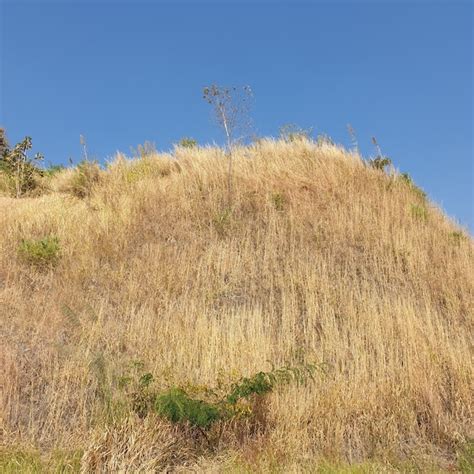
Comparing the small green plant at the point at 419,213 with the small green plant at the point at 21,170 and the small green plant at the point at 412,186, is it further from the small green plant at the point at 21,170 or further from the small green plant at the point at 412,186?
the small green plant at the point at 21,170

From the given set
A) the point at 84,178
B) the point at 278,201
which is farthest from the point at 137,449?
the point at 84,178

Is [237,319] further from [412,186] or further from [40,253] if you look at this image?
[412,186]

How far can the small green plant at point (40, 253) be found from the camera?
25.2 ft

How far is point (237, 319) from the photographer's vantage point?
20.5 ft

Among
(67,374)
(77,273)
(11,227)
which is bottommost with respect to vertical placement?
(67,374)

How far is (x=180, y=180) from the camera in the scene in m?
10.5

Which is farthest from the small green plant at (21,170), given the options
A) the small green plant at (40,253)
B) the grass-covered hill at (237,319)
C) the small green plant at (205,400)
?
the small green plant at (205,400)

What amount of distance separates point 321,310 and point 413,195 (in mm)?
5298

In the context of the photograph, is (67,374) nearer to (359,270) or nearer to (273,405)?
(273,405)

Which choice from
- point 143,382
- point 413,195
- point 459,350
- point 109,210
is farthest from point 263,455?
point 413,195

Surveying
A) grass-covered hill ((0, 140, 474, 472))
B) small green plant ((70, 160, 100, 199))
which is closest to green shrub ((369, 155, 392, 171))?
grass-covered hill ((0, 140, 474, 472))

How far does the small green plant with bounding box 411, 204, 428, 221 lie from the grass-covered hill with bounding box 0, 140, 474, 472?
0.05 meters

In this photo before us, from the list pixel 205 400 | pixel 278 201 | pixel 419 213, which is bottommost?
pixel 205 400

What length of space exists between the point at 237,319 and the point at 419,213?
5.43 meters
